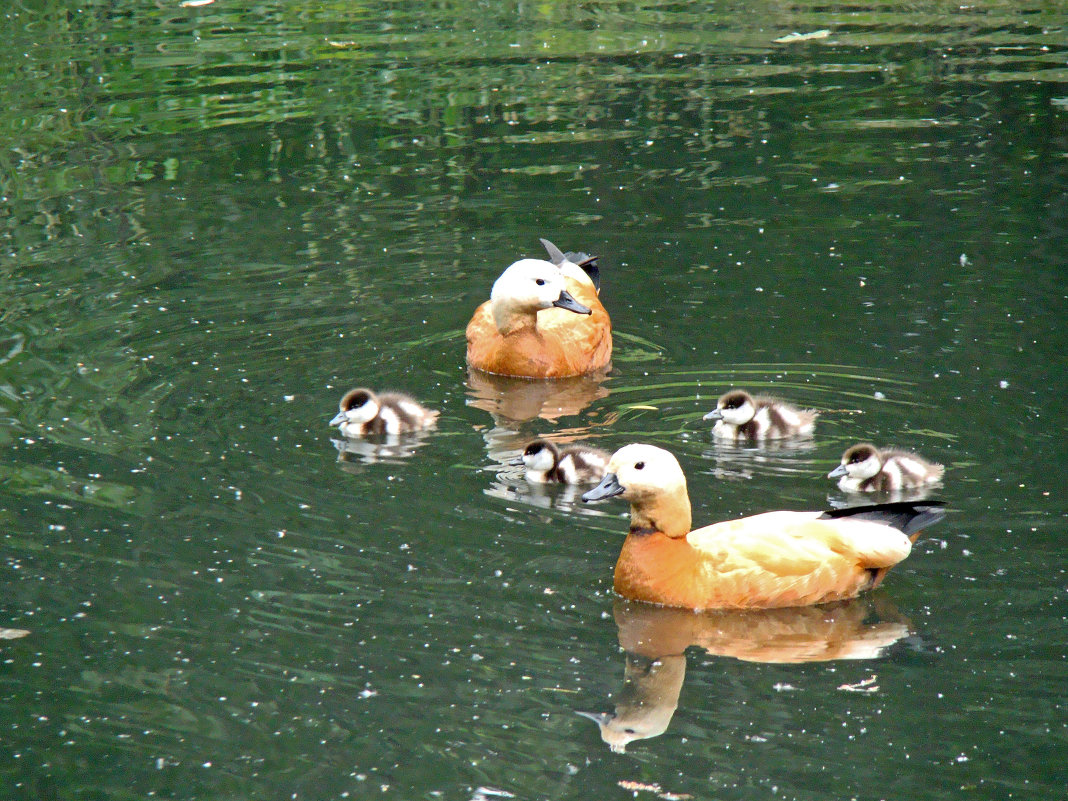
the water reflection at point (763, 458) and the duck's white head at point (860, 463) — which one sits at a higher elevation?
the duck's white head at point (860, 463)

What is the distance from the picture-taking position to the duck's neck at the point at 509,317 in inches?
361

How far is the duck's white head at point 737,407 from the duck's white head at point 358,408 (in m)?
1.88

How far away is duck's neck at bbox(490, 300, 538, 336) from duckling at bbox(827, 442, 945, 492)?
278cm

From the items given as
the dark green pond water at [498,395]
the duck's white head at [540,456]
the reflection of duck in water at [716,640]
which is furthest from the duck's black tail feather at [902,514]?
the duck's white head at [540,456]

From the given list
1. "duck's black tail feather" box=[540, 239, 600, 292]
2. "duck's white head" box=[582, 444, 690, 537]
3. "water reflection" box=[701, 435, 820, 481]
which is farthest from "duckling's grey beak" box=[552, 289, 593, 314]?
"duck's white head" box=[582, 444, 690, 537]

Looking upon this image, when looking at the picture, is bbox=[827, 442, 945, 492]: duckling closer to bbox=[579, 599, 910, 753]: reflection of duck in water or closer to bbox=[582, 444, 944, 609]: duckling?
bbox=[582, 444, 944, 609]: duckling

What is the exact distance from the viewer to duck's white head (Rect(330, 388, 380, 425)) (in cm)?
777

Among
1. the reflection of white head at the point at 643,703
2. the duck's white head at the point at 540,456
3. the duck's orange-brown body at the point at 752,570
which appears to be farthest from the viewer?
the duck's white head at the point at 540,456

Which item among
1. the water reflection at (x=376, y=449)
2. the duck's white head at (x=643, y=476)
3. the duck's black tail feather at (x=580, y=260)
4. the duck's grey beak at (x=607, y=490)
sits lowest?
the water reflection at (x=376, y=449)

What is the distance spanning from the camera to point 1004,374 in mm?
8297

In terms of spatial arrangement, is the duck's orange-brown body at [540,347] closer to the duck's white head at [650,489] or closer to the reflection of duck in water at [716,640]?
the duck's white head at [650,489]

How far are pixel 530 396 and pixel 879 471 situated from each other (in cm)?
258

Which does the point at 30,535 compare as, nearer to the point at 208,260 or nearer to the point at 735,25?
the point at 208,260

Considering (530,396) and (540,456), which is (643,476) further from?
(530,396)
